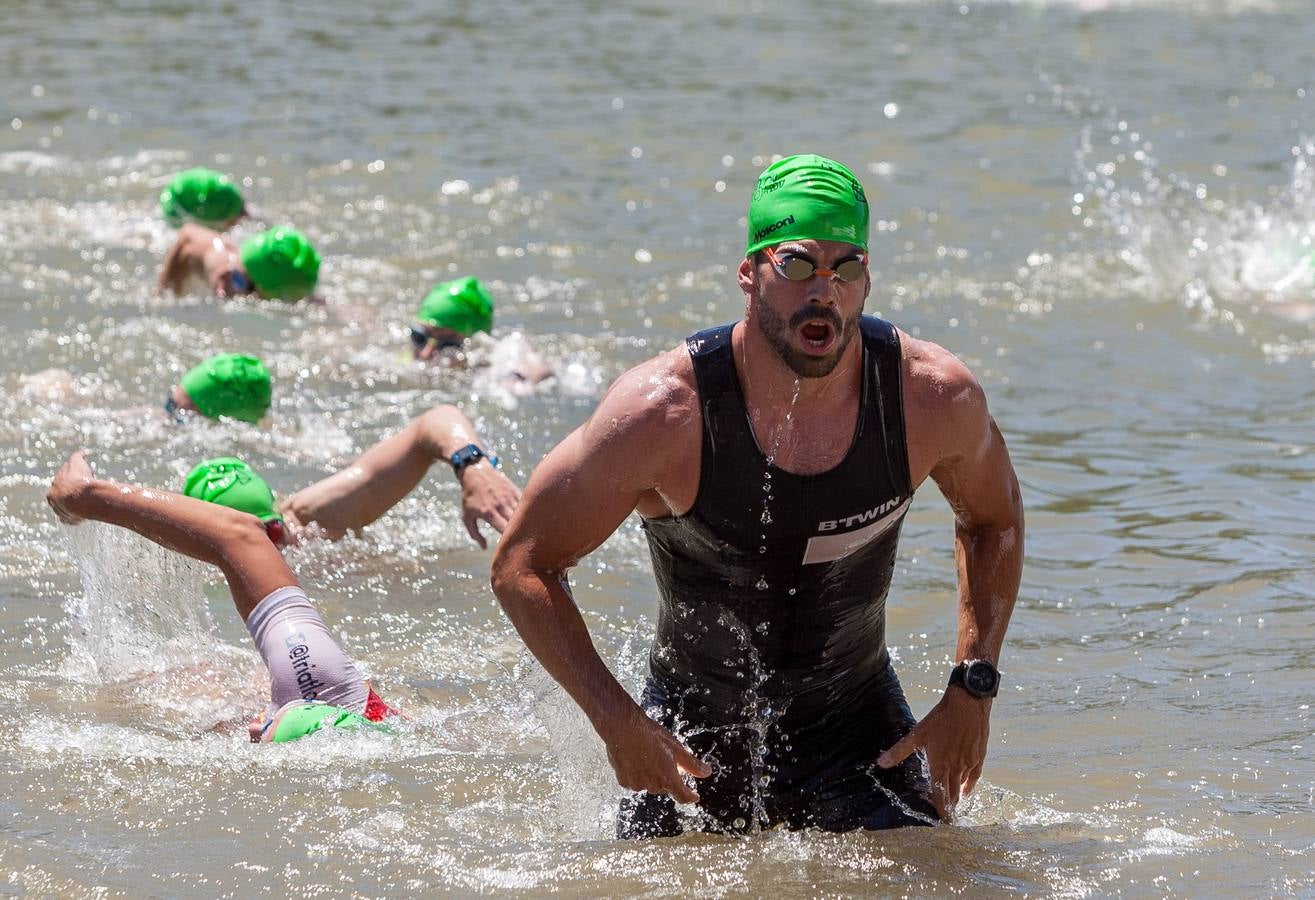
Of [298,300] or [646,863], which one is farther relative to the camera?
[298,300]

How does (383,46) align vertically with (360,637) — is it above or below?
above

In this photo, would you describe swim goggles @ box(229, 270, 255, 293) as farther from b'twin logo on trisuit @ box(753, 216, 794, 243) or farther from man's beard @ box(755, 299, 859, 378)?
man's beard @ box(755, 299, 859, 378)

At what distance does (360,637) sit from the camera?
6.62 m

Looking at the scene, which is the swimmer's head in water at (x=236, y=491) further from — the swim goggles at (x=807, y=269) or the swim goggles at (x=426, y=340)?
the swim goggles at (x=426, y=340)

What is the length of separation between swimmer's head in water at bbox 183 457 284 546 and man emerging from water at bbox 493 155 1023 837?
238cm

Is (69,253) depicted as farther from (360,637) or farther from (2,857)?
(2,857)

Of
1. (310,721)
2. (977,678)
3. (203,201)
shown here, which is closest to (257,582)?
(310,721)

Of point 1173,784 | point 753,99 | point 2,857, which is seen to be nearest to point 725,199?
point 753,99

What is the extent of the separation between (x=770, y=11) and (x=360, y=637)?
21.9m

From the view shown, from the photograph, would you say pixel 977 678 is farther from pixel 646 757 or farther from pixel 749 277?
pixel 749 277

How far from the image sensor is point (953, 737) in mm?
4199

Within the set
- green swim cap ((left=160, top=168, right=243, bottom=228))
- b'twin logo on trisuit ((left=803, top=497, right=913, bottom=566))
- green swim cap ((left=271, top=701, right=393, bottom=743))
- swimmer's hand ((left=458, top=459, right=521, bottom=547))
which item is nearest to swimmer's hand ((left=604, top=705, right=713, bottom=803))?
b'twin logo on trisuit ((left=803, top=497, right=913, bottom=566))

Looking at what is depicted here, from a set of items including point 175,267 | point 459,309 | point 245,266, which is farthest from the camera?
point 175,267

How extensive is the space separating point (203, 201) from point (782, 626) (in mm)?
9213
